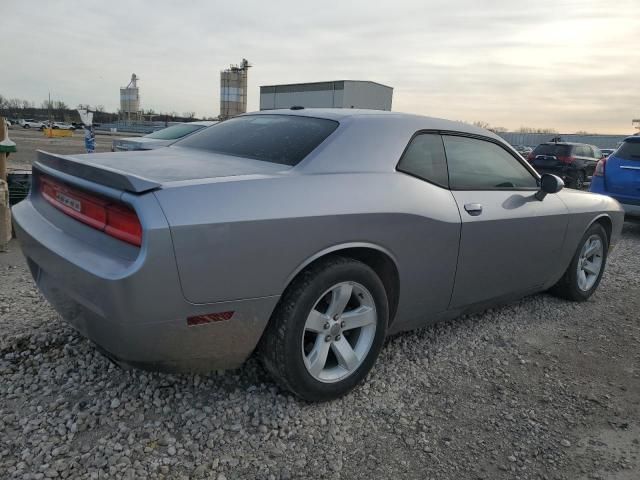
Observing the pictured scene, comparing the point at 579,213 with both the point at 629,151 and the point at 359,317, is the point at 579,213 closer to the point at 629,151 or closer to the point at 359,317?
the point at 359,317

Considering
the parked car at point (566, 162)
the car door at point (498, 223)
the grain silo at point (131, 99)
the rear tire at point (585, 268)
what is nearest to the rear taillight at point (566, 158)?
the parked car at point (566, 162)

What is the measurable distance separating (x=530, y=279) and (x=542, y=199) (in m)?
0.60

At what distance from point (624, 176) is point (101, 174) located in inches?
315

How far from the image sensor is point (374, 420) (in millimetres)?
2477

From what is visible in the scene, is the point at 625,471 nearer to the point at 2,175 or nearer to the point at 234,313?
the point at 234,313

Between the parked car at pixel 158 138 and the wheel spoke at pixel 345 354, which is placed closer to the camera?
the wheel spoke at pixel 345 354

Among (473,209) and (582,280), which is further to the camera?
(582,280)

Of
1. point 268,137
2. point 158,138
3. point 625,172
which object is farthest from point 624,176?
point 158,138

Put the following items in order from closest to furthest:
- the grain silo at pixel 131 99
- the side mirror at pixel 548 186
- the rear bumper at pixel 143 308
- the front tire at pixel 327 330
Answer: the rear bumper at pixel 143 308
the front tire at pixel 327 330
the side mirror at pixel 548 186
the grain silo at pixel 131 99

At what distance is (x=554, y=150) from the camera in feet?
50.9

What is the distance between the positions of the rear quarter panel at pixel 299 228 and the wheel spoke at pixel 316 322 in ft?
0.86

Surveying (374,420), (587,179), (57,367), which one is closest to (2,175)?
(57,367)

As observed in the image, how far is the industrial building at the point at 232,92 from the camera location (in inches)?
2127

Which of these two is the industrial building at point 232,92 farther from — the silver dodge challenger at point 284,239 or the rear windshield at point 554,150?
the silver dodge challenger at point 284,239
